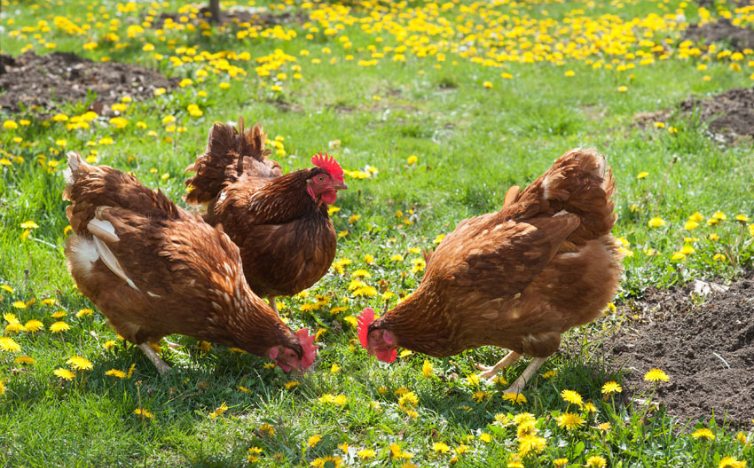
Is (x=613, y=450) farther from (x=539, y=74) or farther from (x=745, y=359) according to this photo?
(x=539, y=74)

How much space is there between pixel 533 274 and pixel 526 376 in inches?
25.6

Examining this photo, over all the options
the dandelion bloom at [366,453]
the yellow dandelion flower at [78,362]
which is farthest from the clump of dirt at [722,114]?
the yellow dandelion flower at [78,362]

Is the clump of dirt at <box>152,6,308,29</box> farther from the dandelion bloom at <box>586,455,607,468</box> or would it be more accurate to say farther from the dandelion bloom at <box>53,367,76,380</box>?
the dandelion bloom at <box>586,455,607,468</box>

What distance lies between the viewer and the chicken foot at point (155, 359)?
3865mm

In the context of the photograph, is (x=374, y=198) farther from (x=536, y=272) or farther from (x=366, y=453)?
(x=366, y=453)

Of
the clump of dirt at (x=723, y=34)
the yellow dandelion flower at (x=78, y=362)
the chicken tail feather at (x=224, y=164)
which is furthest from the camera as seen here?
the clump of dirt at (x=723, y=34)

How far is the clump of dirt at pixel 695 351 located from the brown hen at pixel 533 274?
511 millimetres

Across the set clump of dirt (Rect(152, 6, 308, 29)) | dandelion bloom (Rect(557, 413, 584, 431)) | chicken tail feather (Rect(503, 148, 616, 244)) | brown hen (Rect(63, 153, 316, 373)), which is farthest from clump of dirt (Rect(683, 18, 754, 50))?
brown hen (Rect(63, 153, 316, 373))

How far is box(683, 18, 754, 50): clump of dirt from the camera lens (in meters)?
9.66

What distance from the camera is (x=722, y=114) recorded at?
7090 mm

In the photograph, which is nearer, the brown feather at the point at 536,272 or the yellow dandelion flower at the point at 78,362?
the yellow dandelion flower at the point at 78,362

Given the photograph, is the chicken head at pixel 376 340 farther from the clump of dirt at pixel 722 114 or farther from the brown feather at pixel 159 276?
the clump of dirt at pixel 722 114

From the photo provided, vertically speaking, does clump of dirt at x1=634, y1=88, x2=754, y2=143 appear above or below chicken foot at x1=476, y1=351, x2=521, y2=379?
above

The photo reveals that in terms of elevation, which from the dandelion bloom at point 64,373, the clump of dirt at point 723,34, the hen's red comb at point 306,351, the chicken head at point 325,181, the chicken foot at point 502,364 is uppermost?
the clump of dirt at point 723,34
